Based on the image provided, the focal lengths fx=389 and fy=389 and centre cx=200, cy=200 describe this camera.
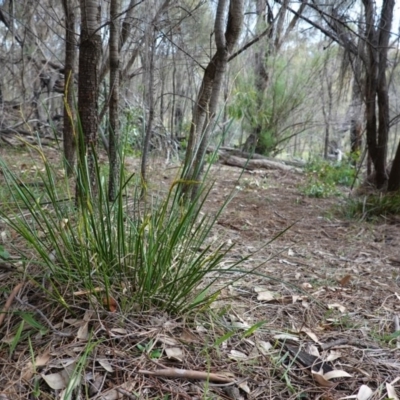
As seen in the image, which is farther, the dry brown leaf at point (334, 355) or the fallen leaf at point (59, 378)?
the dry brown leaf at point (334, 355)

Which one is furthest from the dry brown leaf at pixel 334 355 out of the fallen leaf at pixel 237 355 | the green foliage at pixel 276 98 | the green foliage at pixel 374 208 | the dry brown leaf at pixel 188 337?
the green foliage at pixel 276 98

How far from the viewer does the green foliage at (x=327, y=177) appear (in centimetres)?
422

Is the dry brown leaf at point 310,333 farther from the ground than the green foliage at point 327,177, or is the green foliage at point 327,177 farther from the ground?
the green foliage at point 327,177

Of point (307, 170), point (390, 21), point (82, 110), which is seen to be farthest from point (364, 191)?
point (82, 110)

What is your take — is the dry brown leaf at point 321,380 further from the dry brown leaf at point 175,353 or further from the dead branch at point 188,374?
the dry brown leaf at point 175,353

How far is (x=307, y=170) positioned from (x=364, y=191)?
184 centimetres

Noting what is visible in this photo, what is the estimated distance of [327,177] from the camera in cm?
496

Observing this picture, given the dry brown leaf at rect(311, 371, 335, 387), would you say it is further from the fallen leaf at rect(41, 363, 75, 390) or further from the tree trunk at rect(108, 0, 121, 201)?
the tree trunk at rect(108, 0, 121, 201)

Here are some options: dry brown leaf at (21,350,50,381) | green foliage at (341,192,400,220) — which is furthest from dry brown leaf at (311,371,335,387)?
green foliage at (341,192,400,220)

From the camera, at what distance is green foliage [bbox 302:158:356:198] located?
422 centimetres

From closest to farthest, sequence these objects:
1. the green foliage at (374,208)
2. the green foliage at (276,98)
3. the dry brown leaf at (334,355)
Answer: the dry brown leaf at (334,355) < the green foliage at (374,208) < the green foliage at (276,98)

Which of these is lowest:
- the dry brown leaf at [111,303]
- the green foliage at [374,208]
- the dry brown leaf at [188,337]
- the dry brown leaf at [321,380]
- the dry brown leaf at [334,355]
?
the dry brown leaf at [321,380]

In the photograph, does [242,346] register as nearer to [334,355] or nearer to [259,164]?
[334,355]

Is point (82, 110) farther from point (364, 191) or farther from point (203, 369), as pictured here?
point (364, 191)
